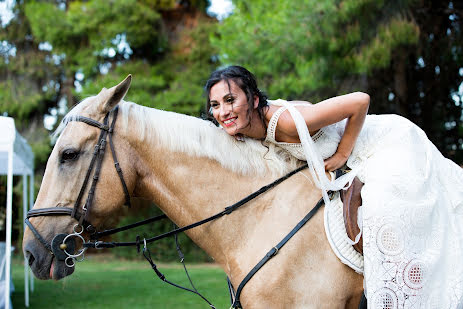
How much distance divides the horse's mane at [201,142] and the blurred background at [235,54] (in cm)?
102

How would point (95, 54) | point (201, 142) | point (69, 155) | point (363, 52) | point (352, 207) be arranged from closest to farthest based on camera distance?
point (352, 207) < point (69, 155) < point (201, 142) < point (363, 52) < point (95, 54)

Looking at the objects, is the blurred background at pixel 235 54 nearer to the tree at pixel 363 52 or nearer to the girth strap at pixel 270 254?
the tree at pixel 363 52

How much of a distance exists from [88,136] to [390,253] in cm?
168

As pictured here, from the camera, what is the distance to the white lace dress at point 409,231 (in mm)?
2131

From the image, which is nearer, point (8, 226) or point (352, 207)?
point (352, 207)

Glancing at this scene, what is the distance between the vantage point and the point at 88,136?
2391mm

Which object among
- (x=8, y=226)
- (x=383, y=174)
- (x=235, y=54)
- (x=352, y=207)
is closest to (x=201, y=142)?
(x=352, y=207)

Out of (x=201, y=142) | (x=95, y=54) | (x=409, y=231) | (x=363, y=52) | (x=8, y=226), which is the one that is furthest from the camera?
(x=95, y=54)

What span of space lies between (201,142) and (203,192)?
0.94 ft

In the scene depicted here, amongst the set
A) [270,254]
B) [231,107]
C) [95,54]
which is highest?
[95,54]

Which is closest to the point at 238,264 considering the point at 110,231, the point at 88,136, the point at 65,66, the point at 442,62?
the point at 110,231

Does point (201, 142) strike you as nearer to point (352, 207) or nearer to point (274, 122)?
point (274, 122)

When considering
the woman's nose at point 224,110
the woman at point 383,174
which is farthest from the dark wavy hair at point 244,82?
the woman's nose at point 224,110

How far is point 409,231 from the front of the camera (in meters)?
2.16
